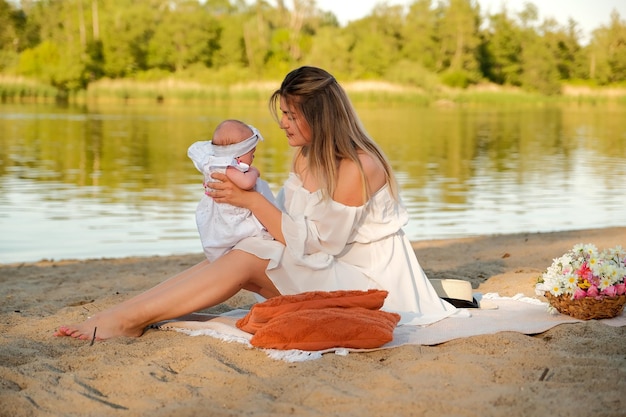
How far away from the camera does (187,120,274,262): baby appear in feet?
12.7

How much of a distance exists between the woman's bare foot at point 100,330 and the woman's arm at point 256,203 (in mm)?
709

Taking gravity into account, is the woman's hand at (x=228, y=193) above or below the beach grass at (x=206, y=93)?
above

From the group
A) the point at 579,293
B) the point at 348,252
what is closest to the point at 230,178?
the point at 348,252

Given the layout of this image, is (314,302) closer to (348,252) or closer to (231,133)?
(348,252)

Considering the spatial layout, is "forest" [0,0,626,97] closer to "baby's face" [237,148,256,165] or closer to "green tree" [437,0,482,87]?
"green tree" [437,0,482,87]

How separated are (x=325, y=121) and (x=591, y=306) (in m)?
1.46

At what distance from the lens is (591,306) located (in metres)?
3.96

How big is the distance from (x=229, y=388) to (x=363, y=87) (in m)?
43.2

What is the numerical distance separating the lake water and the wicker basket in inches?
197

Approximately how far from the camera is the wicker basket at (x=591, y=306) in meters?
3.94

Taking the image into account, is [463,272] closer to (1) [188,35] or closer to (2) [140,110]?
(2) [140,110]

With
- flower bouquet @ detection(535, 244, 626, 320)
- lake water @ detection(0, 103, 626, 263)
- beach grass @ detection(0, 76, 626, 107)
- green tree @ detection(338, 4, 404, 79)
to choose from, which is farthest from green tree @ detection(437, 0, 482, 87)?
flower bouquet @ detection(535, 244, 626, 320)

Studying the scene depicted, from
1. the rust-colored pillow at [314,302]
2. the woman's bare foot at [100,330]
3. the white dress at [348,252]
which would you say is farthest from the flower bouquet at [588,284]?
the woman's bare foot at [100,330]

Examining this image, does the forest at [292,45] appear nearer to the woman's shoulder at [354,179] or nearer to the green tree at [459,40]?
the green tree at [459,40]
